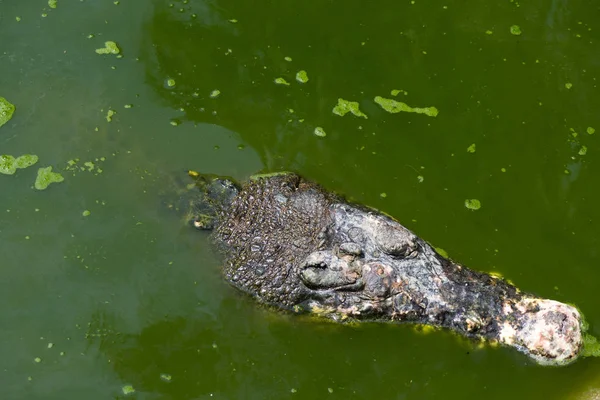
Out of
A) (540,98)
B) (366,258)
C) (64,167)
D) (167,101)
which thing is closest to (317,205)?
(366,258)

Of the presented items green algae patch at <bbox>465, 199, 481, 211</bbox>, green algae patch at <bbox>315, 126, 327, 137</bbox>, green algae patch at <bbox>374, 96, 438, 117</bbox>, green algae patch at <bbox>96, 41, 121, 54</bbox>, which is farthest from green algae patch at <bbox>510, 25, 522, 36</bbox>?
green algae patch at <bbox>96, 41, 121, 54</bbox>

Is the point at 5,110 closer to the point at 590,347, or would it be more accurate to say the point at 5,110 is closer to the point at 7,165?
the point at 7,165

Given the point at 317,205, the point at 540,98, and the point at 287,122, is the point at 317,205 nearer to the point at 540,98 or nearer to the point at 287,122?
the point at 287,122

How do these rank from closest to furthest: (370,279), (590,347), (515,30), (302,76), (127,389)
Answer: (127,389) < (370,279) < (590,347) < (302,76) < (515,30)

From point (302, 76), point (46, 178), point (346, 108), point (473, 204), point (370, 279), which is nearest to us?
point (370, 279)

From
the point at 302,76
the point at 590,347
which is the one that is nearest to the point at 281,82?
the point at 302,76
